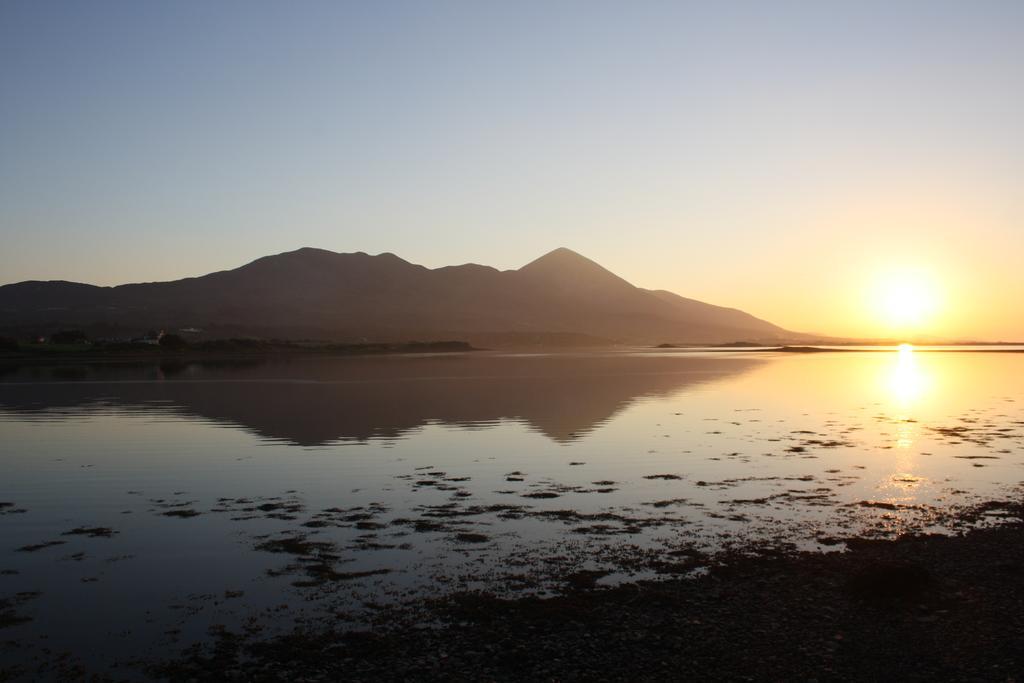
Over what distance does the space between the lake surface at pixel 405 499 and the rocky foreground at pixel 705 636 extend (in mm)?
Answer: 1221

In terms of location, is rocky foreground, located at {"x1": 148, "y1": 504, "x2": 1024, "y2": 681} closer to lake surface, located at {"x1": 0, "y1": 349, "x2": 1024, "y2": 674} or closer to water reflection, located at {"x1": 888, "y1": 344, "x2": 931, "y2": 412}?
lake surface, located at {"x1": 0, "y1": 349, "x2": 1024, "y2": 674}

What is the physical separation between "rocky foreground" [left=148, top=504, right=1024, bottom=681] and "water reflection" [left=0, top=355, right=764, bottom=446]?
24.5 m

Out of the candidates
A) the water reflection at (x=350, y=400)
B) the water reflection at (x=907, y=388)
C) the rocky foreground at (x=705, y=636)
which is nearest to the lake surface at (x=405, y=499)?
the water reflection at (x=350, y=400)

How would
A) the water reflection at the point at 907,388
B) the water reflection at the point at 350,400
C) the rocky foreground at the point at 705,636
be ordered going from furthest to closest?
the water reflection at the point at 907,388, the water reflection at the point at 350,400, the rocky foreground at the point at 705,636

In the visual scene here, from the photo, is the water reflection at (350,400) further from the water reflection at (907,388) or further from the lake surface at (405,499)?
the water reflection at (907,388)

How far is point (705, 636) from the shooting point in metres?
13.5

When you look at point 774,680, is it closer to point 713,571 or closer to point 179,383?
point 713,571

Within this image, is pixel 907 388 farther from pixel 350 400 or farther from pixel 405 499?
pixel 405 499

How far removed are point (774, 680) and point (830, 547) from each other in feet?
27.6

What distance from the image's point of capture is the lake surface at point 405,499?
16.2 meters

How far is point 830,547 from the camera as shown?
19.2 m

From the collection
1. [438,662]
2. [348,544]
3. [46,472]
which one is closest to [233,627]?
[438,662]

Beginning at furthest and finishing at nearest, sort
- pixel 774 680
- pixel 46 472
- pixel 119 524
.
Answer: pixel 46 472
pixel 119 524
pixel 774 680

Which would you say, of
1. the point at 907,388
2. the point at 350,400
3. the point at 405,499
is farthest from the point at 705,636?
the point at 907,388
